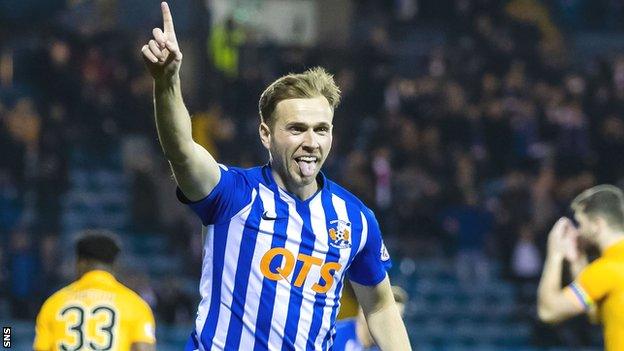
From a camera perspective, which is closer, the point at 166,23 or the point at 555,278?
the point at 166,23

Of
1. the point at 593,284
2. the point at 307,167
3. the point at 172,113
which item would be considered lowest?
the point at 593,284

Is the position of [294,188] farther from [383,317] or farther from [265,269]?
[383,317]

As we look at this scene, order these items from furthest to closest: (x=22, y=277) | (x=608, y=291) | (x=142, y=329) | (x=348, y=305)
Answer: (x=22, y=277) < (x=348, y=305) < (x=142, y=329) < (x=608, y=291)

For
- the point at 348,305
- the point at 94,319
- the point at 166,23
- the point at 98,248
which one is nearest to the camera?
the point at 166,23

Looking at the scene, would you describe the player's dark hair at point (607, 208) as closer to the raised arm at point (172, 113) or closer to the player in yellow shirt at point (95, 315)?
the player in yellow shirt at point (95, 315)

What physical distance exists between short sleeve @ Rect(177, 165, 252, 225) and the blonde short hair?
0.79ft

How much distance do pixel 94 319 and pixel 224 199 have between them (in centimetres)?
295

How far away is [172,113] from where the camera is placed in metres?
3.83

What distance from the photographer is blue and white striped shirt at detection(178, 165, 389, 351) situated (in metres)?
4.29

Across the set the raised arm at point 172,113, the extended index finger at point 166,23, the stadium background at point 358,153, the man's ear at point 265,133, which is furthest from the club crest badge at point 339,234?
the stadium background at point 358,153

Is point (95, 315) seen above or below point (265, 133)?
below

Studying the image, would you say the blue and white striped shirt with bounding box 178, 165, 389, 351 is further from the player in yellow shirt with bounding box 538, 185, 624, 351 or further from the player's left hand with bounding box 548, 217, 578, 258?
the player's left hand with bounding box 548, 217, 578, 258

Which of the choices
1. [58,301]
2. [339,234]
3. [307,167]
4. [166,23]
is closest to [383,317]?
[339,234]

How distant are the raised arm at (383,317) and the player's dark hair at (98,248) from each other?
2.70 m
